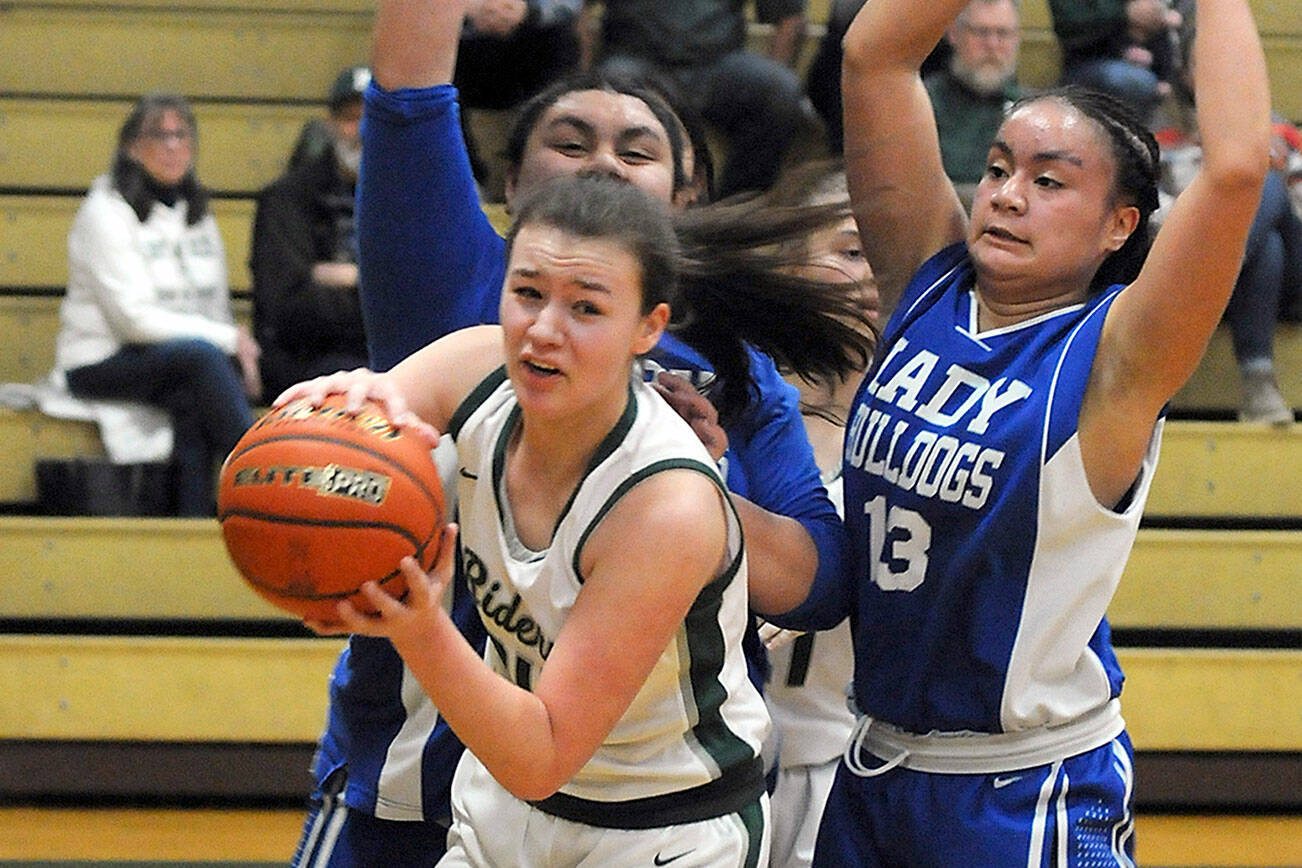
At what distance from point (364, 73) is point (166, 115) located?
0.66 m

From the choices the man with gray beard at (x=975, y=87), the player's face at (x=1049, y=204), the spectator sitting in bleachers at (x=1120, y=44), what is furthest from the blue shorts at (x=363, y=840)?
the spectator sitting in bleachers at (x=1120, y=44)

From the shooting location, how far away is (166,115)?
5.59 m

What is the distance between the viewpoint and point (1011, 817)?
2271 mm

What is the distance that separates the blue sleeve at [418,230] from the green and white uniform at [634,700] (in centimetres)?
23

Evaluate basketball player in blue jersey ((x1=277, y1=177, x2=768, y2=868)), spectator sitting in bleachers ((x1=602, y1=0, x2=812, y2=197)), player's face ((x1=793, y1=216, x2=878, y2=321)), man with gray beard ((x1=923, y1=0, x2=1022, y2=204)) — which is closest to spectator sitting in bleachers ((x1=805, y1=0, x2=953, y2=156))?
spectator sitting in bleachers ((x1=602, y1=0, x2=812, y2=197))

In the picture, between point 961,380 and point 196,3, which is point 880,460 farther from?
point 196,3

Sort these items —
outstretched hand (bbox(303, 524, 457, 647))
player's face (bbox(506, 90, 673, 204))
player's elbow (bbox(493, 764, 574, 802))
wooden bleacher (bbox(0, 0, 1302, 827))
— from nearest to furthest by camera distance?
1. outstretched hand (bbox(303, 524, 457, 647))
2. player's elbow (bbox(493, 764, 574, 802))
3. player's face (bbox(506, 90, 673, 204))
4. wooden bleacher (bbox(0, 0, 1302, 827))

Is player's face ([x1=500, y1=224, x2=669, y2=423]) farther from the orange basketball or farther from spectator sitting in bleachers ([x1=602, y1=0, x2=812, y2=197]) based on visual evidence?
spectator sitting in bleachers ([x1=602, y1=0, x2=812, y2=197])

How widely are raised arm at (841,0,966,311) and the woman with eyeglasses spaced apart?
3356mm

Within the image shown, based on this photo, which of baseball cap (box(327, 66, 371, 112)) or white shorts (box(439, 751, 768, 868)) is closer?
white shorts (box(439, 751, 768, 868))

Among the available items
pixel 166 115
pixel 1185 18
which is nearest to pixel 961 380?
pixel 1185 18

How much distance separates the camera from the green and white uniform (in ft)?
6.41

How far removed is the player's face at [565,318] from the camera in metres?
1.86

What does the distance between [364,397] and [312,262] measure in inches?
153
